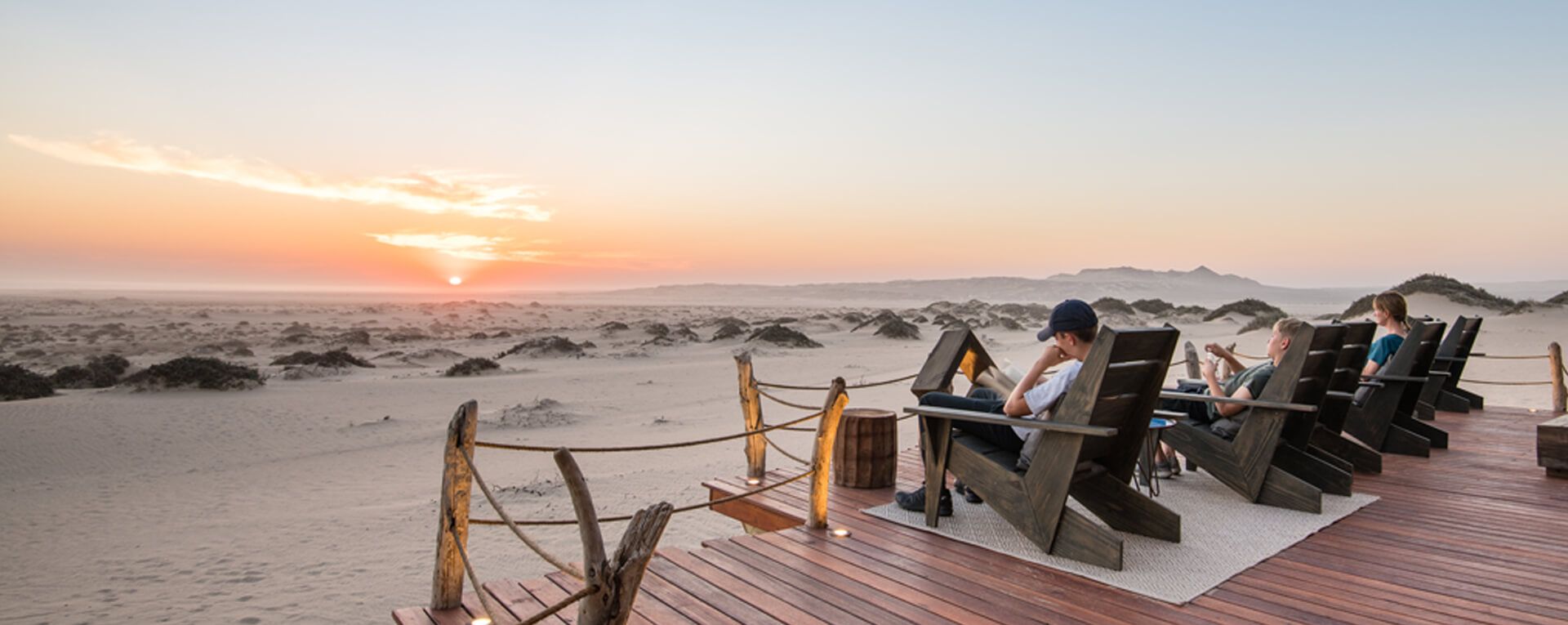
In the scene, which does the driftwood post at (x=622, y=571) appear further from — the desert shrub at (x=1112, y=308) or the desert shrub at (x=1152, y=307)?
the desert shrub at (x=1152, y=307)

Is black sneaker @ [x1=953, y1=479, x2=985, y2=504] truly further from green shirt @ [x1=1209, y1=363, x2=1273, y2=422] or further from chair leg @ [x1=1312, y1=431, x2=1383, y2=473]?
chair leg @ [x1=1312, y1=431, x2=1383, y2=473]

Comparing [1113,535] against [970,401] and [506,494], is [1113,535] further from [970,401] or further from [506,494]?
[506,494]

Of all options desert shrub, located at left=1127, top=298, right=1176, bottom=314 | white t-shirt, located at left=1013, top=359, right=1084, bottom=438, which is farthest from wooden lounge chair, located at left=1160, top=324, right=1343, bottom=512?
desert shrub, located at left=1127, top=298, right=1176, bottom=314

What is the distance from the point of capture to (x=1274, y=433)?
534 cm

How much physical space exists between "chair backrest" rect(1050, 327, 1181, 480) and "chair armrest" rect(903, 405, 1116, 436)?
80 millimetres

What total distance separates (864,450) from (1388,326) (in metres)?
5.43

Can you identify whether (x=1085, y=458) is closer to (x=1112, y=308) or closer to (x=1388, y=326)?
(x=1388, y=326)

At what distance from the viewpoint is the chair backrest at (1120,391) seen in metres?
4.07

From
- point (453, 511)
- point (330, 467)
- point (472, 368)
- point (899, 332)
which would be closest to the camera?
point (453, 511)

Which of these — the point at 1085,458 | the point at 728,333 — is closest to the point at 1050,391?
the point at 1085,458

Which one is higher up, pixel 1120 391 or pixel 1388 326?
pixel 1388 326

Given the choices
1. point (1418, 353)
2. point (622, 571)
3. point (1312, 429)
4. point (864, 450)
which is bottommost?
point (864, 450)

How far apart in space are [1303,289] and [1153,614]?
21613cm

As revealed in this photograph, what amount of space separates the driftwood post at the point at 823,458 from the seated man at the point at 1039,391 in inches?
21.9
